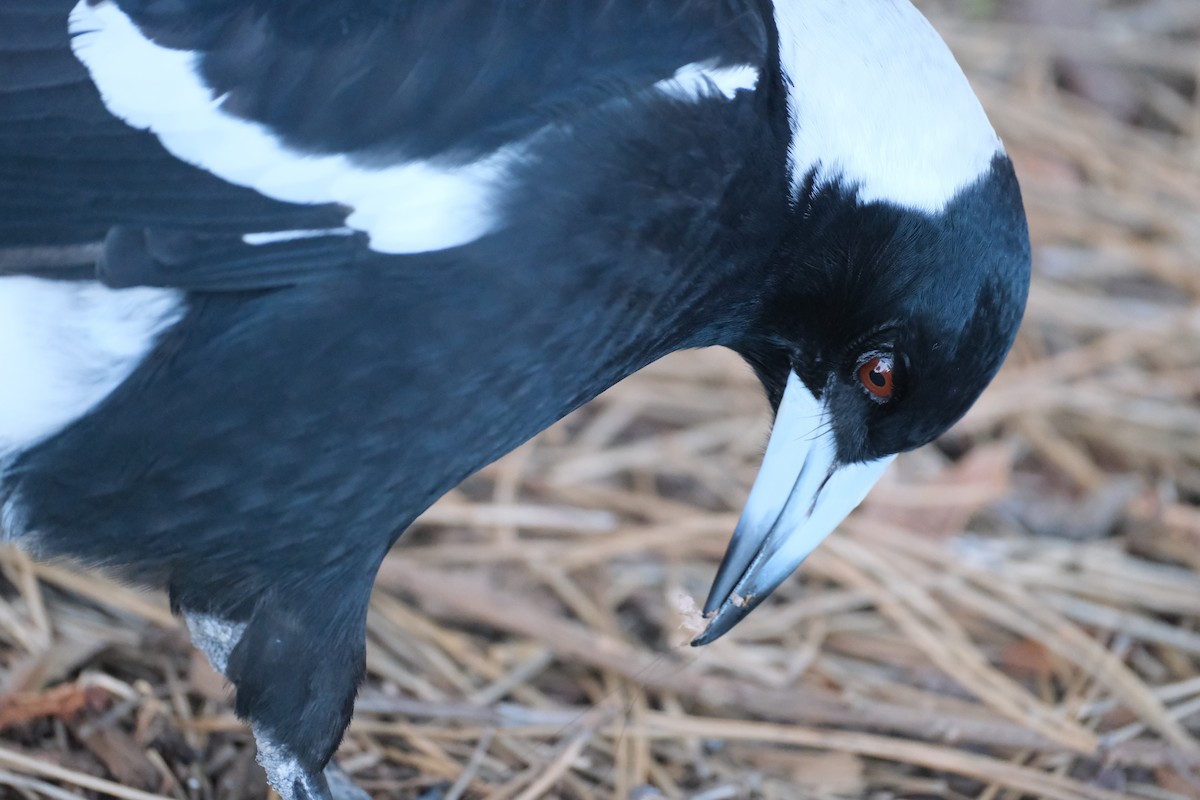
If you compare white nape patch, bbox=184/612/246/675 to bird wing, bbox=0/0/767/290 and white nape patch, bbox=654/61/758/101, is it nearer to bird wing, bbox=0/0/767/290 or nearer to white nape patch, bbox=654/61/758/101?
bird wing, bbox=0/0/767/290

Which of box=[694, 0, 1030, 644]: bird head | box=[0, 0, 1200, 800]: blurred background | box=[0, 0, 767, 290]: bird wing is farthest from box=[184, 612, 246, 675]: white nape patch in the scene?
box=[694, 0, 1030, 644]: bird head

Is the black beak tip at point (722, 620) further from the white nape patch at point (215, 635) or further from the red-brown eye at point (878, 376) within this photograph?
the white nape patch at point (215, 635)

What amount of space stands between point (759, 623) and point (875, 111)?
717mm

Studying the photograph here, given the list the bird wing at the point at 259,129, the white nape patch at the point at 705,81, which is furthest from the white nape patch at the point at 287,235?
the white nape patch at the point at 705,81

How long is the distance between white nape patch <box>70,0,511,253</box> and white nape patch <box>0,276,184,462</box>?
124mm

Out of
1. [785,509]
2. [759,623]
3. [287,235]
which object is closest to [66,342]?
[287,235]

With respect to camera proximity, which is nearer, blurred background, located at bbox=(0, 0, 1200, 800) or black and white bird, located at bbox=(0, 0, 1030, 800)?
black and white bird, located at bbox=(0, 0, 1030, 800)

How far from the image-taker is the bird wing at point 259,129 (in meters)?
1.08

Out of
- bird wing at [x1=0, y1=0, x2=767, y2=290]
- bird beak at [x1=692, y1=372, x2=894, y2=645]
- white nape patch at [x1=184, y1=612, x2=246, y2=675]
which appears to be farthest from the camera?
bird beak at [x1=692, y1=372, x2=894, y2=645]

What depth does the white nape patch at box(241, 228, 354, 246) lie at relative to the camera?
3.61 feet

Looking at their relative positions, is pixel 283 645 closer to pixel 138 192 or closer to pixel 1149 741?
pixel 138 192

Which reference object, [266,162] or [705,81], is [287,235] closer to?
[266,162]

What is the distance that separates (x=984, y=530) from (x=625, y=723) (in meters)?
0.66

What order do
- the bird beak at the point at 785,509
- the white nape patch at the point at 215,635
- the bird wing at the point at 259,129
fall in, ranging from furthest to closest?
the bird beak at the point at 785,509 < the white nape patch at the point at 215,635 < the bird wing at the point at 259,129
